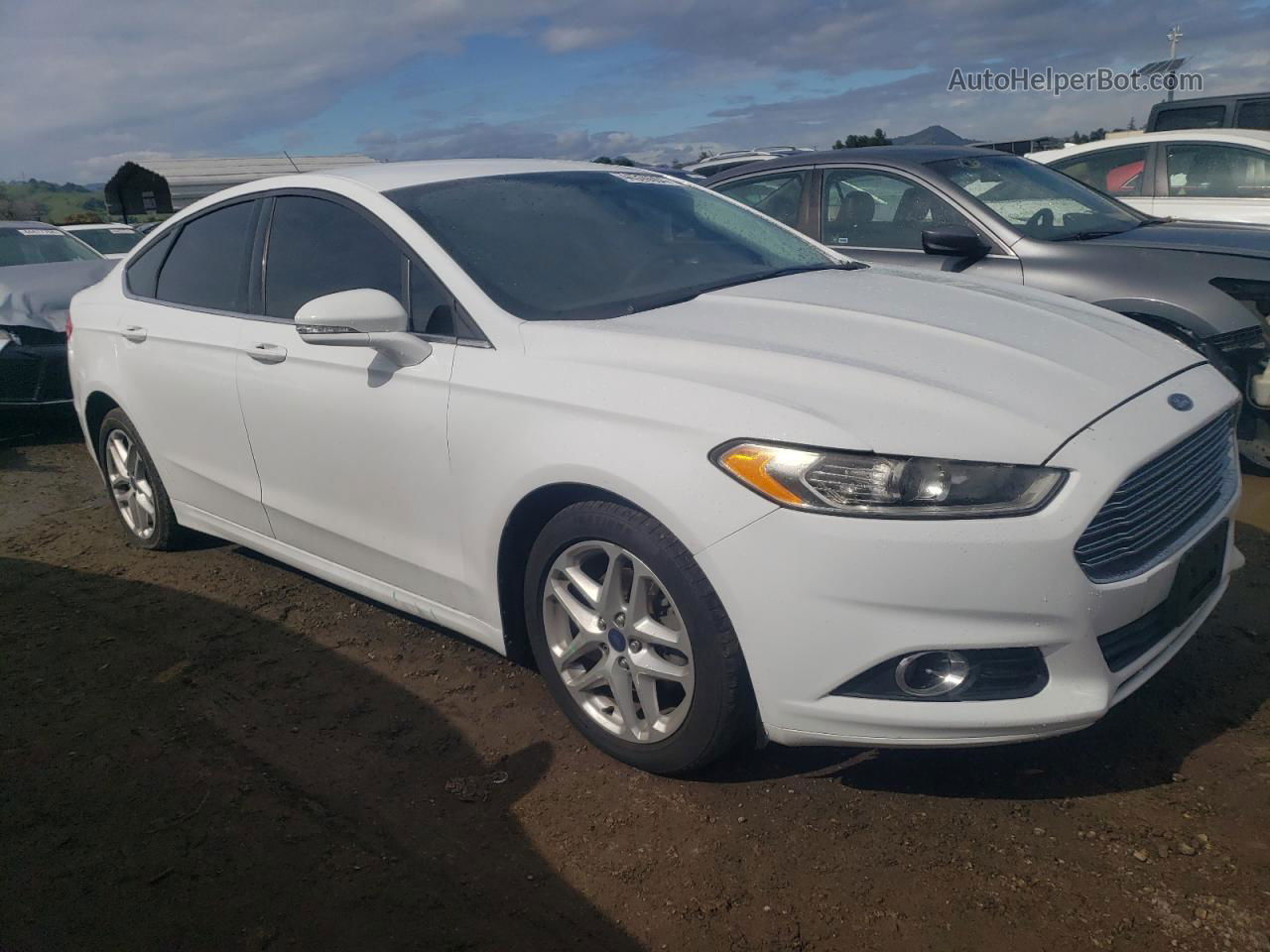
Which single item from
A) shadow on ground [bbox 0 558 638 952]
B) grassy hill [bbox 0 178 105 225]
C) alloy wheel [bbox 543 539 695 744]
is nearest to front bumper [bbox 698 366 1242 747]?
alloy wheel [bbox 543 539 695 744]

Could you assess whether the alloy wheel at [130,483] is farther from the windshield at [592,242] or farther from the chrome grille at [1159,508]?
the chrome grille at [1159,508]

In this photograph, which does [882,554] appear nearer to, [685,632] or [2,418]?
[685,632]

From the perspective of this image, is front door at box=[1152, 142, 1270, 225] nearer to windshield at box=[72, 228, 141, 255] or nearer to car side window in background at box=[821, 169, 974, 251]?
car side window in background at box=[821, 169, 974, 251]

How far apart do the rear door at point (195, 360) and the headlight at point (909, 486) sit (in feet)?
7.84

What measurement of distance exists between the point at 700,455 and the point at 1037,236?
12.3ft

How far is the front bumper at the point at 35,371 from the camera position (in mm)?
7434

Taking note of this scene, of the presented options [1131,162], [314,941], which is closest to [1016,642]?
[314,941]

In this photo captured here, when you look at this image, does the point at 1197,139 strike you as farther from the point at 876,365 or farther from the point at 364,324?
the point at 364,324

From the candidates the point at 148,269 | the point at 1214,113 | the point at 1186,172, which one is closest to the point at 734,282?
the point at 148,269

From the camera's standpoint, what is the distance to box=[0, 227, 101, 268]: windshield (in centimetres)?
898

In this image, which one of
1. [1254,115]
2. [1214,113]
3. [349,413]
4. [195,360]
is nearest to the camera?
[349,413]

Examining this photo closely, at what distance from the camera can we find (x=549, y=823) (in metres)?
2.75

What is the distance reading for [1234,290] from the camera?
5.01 m

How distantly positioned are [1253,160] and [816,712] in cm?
768
